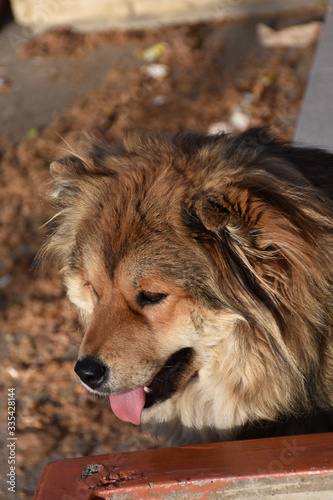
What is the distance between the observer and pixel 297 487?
1805mm

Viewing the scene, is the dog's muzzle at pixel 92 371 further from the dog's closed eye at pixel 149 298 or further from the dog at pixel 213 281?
the dog's closed eye at pixel 149 298

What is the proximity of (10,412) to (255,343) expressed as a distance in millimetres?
2043

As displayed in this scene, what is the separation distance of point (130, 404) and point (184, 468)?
0.61 meters

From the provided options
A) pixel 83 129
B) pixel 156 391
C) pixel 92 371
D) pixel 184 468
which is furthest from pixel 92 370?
pixel 83 129

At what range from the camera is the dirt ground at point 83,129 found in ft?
11.1

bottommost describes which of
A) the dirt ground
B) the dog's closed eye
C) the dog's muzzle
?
the dirt ground

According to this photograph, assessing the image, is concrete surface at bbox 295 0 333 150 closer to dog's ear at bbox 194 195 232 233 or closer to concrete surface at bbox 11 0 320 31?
dog's ear at bbox 194 195 232 233

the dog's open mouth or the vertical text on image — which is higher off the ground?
the dog's open mouth

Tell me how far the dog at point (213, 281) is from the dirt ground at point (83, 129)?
816mm

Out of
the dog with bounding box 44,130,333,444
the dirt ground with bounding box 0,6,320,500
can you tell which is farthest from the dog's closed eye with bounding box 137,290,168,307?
the dirt ground with bounding box 0,6,320,500

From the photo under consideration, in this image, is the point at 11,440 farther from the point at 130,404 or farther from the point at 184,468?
the point at 184,468

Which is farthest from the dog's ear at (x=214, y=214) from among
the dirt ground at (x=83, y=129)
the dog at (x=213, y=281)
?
the dirt ground at (x=83, y=129)

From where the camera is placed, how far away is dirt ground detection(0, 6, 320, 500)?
337 centimetres

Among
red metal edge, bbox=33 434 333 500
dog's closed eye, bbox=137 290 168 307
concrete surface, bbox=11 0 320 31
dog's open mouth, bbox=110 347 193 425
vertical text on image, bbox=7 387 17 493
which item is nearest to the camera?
red metal edge, bbox=33 434 333 500
